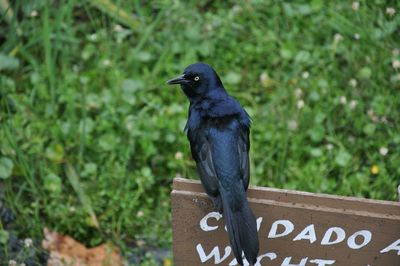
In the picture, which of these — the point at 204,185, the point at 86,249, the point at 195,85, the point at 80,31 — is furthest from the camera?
the point at 80,31

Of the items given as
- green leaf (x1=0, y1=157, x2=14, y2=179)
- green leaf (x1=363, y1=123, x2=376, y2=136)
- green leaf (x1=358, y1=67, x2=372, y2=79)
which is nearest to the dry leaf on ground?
green leaf (x1=0, y1=157, x2=14, y2=179)

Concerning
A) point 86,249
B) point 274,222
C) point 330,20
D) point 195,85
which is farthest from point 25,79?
point 274,222

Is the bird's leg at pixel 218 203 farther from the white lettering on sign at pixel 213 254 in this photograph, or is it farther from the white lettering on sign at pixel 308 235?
the white lettering on sign at pixel 308 235

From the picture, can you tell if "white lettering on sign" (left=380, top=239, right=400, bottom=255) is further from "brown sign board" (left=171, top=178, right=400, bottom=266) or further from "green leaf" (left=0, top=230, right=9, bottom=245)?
"green leaf" (left=0, top=230, right=9, bottom=245)

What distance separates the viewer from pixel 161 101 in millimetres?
4230

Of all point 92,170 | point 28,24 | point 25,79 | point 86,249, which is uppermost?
point 28,24

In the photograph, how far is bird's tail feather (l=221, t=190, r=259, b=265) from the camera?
219 cm

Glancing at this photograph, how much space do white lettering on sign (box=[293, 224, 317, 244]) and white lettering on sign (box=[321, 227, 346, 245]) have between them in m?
0.03

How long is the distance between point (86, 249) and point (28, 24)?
1695mm

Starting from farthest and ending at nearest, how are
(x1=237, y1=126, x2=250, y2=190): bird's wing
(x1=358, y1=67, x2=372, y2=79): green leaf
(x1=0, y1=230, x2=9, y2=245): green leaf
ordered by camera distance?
(x1=358, y1=67, x2=372, y2=79): green leaf, (x1=0, y1=230, x2=9, y2=245): green leaf, (x1=237, y1=126, x2=250, y2=190): bird's wing

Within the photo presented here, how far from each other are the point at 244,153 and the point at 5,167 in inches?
59.4

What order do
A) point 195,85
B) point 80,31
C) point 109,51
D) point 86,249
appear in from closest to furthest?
point 195,85
point 86,249
point 109,51
point 80,31

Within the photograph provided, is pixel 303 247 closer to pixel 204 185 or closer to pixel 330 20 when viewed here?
pixel 204 185

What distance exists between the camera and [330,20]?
4.54m
